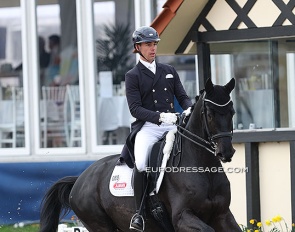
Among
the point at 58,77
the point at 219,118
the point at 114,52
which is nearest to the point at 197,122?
the point at 219,118

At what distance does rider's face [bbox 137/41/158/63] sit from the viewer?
10.1 metres

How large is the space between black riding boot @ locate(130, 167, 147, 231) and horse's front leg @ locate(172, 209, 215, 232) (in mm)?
506

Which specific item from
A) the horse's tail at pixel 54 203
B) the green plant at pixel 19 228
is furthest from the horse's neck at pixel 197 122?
the green plant at pixel 19 228

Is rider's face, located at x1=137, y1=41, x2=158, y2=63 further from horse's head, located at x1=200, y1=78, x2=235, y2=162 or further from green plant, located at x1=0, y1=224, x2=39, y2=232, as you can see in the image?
green plant, located at x1=0, y1=224, x2=39, y2=232

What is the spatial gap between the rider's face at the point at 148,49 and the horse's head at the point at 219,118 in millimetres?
971

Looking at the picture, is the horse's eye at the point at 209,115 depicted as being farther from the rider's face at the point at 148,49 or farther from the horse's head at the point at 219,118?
the rider's face at the point at 148,49

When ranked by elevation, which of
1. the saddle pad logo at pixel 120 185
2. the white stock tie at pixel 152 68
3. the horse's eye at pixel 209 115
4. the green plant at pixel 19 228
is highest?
the white stock tie at pixel 152 68

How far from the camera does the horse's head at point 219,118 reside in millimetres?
9016

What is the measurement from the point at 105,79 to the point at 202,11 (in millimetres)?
3614

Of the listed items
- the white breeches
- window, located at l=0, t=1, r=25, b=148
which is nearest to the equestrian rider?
the white breeches

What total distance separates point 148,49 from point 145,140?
0.86m

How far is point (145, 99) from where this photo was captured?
33.3 feet

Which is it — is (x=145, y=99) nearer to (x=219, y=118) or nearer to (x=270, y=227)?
(x=219, y=118)

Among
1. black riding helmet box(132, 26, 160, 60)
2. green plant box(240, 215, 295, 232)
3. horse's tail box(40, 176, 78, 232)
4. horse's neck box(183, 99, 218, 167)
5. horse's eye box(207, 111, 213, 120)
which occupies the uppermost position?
black riding helmet box(132, 26, 160, 60)
